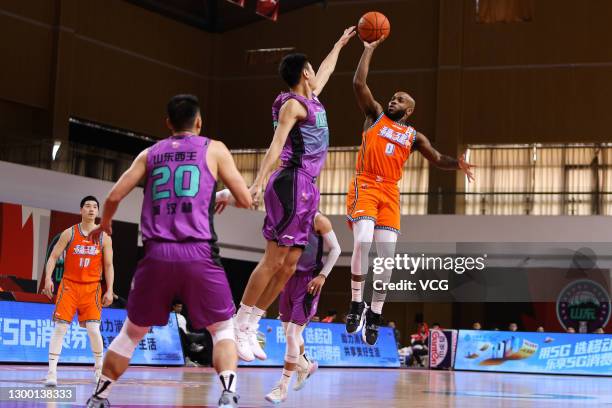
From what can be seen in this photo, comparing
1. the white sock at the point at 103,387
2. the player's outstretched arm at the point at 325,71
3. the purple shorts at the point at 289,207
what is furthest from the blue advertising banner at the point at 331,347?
the white sock at the point at 103,387

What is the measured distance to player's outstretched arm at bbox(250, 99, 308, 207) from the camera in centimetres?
820

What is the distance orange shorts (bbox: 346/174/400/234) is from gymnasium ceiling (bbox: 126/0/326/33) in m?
27.2

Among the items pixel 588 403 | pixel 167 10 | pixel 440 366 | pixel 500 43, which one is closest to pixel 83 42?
pixel 167 10

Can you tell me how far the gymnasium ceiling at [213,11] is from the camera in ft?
121

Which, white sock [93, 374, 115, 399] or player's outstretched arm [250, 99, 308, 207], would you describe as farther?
player's outstretched arm [250, 99, 308, 207]

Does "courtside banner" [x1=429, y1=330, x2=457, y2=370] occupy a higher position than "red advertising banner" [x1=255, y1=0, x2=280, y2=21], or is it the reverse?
"red advertising banner" [x1=255, y1=0, x2=280, y2=21]

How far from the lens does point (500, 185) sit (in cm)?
3597

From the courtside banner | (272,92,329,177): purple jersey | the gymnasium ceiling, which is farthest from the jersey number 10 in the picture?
the gymnasium ceiling

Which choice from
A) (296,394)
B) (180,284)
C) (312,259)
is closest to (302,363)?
(296,394)

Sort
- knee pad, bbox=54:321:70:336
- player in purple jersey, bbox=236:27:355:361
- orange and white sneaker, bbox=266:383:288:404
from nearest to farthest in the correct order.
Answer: player in purple jersey, bbox=236:27:355:361
orange and white sneaker, bbox=266:383:288:404
knee pad, bbox=54:321:70:336

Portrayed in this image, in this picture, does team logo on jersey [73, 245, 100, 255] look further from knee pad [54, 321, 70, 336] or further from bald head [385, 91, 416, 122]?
bald head [385, 91, 416, 122]

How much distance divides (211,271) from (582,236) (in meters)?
26.8

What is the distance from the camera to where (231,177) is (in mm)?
6719

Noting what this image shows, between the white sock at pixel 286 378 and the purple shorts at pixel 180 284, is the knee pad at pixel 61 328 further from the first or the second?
the purple shorts at pixel 180 284
